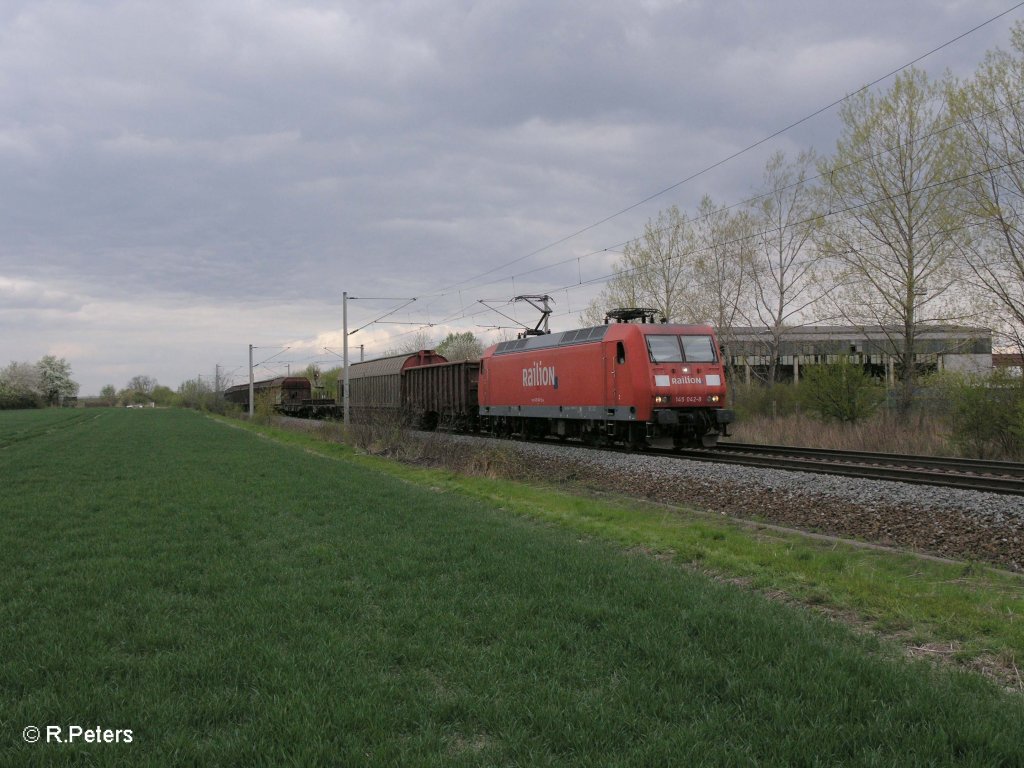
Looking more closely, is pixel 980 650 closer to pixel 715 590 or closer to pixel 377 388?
pixel 715 590

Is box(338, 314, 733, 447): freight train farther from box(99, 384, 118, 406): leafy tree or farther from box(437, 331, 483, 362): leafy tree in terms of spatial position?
box(99, 384, 118, 406): leafy tree

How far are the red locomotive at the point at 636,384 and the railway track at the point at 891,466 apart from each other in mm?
1009

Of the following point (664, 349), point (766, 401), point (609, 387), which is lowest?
point (766, 401)

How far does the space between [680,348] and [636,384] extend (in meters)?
1.62

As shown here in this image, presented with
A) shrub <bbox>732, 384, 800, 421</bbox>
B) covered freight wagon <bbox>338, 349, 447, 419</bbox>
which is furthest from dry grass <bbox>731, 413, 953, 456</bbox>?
covered freight wagon <bbox>338, 349, 447, 419</bbox>

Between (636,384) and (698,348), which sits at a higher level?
(698,348)

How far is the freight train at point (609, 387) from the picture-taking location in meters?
18.0

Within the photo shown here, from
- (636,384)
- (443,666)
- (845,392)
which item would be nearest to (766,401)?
(845,392)

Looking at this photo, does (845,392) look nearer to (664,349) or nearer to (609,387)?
(664,349)

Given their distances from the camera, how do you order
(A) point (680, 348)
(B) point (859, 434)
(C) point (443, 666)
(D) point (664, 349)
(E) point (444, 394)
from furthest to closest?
(E) point (444, 394)
(B) point (859, 434)
(A) point (680, 348)
(D) point (664, 349)
(C) point (443, 666)

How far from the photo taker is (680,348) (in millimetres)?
18469

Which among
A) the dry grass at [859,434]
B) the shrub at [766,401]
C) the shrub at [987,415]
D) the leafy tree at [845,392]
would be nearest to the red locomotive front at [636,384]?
the dry grass at [859,434]

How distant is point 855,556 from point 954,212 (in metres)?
18.6

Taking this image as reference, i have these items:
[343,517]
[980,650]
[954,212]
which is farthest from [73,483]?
[954,212]
